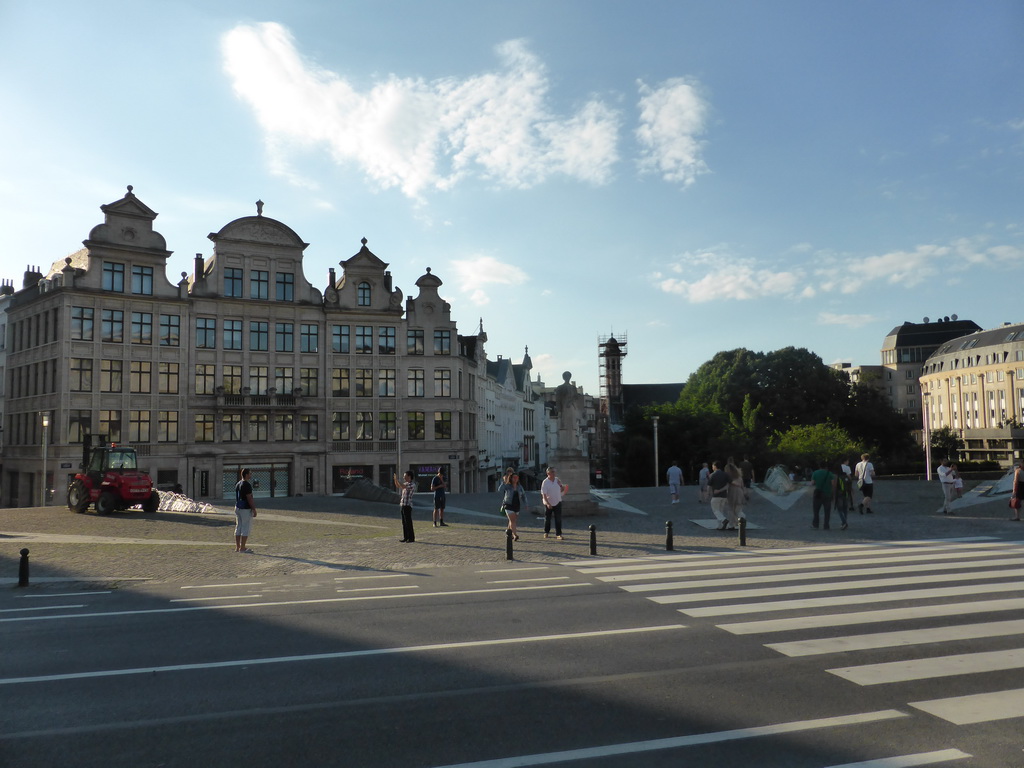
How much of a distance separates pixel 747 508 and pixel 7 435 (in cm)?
4502

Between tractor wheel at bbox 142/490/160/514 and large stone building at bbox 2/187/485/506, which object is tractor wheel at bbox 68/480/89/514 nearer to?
tractor wheel at bbox 142/490/160/514

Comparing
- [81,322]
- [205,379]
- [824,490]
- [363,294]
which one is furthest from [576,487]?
[81,322]

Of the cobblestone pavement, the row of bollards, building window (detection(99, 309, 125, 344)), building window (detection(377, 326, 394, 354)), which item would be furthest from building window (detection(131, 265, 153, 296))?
the row of bollards

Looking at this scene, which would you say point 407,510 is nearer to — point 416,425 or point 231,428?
point 231,428

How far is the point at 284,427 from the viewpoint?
146 feet

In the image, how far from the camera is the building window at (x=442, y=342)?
158ft

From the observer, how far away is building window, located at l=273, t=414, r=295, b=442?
44281mm

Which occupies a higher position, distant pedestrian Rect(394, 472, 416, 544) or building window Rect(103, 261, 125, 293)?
building window Rect(103, 261, 125, 293)

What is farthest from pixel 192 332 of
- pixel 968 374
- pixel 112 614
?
pixel 968 374

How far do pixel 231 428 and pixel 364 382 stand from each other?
8433 mm

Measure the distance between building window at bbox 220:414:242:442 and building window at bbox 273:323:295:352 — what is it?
4868mm

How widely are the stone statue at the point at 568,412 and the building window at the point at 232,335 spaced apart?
27865mm

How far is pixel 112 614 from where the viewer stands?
10.3 metres

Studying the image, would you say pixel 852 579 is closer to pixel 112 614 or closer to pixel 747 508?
pixel 112 614
